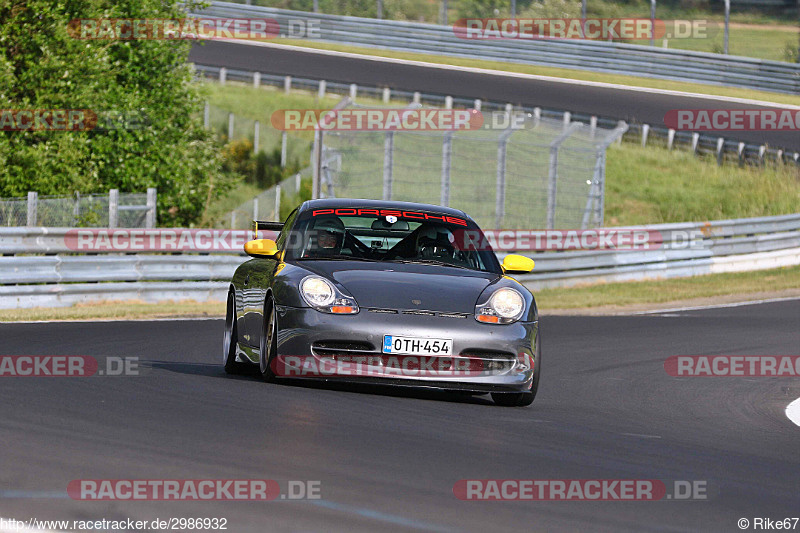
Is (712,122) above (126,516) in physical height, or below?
below

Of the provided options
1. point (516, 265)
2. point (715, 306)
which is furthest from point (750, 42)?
point (516, 265)

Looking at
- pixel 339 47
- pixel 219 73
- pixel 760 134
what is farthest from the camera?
pixel 339 47

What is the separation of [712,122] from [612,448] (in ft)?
107

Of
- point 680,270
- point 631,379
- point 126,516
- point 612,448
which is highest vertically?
point 126,516

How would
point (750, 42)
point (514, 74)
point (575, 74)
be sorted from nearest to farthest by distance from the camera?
point (514, 74) < point (575, 74) < point (750, 42)

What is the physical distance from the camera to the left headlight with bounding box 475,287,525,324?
9.02 meters

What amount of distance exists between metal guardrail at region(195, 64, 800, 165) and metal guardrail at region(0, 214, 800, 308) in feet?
29.3

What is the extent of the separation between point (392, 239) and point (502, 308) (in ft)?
4.70

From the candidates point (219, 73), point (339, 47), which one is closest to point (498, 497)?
point (219, 73)

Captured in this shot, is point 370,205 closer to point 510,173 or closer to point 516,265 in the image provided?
point 516,265

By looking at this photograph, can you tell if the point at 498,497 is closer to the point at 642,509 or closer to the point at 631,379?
the point at 642,509

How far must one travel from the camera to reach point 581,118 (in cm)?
3725

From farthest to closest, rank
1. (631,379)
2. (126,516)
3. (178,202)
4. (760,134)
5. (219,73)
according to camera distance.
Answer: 1. (219,73)
2. (760,134)
3. (178,202)
4. (631,379)
5. (126,516)

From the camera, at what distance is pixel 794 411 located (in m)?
10.1
